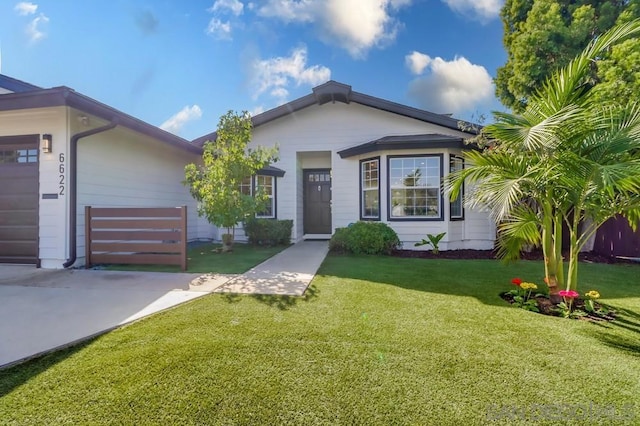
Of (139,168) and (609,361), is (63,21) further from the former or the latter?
(609,361)

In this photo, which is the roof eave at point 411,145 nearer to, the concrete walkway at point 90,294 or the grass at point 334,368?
the concrete walkway at point 90,294

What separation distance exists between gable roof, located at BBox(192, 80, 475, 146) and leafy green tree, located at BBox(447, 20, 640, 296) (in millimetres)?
4900

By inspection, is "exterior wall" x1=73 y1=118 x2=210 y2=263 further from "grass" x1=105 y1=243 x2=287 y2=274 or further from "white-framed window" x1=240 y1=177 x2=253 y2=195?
"white-framed window" x1=240 y1=177 x2=253 y2=195

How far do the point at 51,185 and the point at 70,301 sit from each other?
320 cm

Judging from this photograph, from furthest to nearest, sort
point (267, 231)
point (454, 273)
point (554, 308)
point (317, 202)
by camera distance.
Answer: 1. point (317, 202)
2. point (267, 231)
3. point (454, 273)
4. point (554, 308)

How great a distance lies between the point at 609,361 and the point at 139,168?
922 cm

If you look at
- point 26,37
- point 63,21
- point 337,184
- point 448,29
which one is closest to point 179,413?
point 337,184

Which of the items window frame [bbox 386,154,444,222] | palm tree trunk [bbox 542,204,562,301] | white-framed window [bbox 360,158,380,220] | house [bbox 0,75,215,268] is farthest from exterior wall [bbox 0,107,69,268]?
palm tree trunk [bbox 542,204,562,301]

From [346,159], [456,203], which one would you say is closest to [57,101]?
[346,159]

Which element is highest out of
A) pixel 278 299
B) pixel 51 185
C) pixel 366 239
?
pixel 51 185

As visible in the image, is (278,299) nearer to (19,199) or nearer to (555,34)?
(19,199)

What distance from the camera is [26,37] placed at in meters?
8.20

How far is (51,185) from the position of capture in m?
5.77

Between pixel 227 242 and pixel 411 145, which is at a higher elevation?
pixel 411 145
